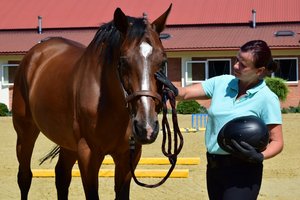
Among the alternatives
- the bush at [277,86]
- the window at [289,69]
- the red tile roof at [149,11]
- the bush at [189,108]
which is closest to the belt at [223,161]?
the bush at [189,108]

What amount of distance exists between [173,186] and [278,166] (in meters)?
2.40

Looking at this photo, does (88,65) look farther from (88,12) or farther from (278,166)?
(88,12)

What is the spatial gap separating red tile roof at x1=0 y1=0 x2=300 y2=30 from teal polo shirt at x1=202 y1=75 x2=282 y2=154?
2467 cm

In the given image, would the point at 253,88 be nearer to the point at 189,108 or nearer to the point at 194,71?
the point at 189,108

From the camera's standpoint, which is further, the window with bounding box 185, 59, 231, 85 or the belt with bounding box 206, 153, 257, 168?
the window with bounding box 185, 59, 231, 85

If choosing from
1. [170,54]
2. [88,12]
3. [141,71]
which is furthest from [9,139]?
[88,12]

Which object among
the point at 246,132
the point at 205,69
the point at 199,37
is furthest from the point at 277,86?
the point at 246,132

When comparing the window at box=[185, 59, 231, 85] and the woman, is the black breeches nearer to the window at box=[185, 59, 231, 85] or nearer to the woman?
the woman

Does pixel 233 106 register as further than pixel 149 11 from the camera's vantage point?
No

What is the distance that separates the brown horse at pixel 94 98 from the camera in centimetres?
426

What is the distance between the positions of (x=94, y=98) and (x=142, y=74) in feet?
3.28

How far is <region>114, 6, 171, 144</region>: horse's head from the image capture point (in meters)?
4.09

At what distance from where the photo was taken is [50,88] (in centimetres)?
611

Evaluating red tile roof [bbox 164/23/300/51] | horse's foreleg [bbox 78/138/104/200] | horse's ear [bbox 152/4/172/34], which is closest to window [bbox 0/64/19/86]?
red tile roof [bbox 164/23/300/51]
